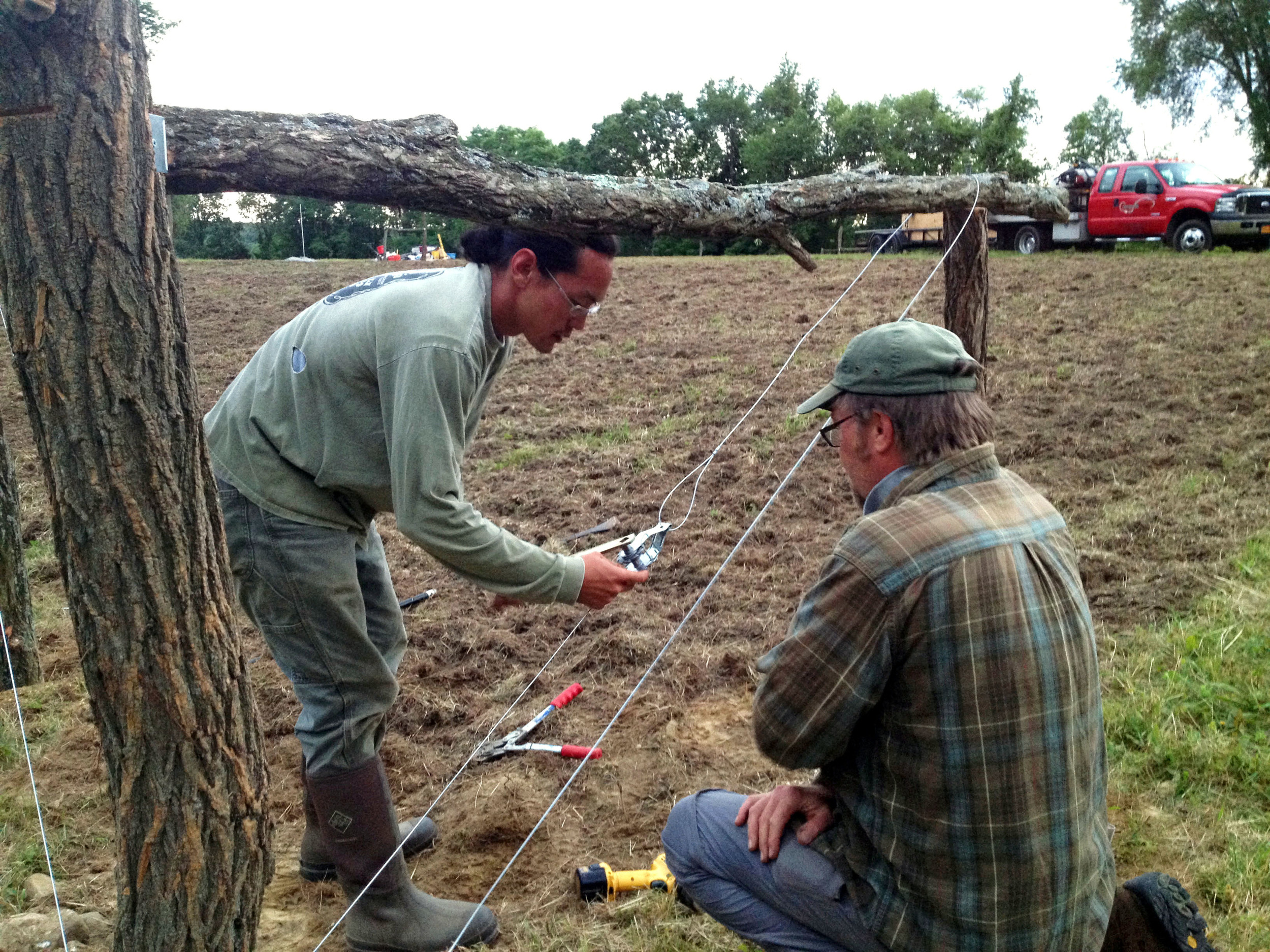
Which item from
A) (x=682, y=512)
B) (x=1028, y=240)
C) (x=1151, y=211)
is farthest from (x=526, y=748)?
(x=1028, y=240)

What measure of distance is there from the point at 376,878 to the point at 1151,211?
16908 mm

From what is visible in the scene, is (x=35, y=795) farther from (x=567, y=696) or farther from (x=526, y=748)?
(x=567, y=696)

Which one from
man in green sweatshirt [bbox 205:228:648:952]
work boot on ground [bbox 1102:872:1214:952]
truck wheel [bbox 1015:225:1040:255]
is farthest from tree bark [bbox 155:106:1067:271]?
truck wheel [bbox 1015:225:1040:255]

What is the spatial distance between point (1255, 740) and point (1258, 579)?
4.95ft

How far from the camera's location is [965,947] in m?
1.86

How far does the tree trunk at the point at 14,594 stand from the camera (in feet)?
14.6

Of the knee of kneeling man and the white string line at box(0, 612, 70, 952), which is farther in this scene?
the white string line at box(0, 612, 70, 952)

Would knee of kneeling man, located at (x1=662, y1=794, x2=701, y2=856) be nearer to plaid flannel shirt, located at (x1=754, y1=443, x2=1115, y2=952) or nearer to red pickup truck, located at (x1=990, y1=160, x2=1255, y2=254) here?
plaid flannel shirt, located at (x1=754, y1=443, x2=1115, y2=952)

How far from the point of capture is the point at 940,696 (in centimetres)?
182

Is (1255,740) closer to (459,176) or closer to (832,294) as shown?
(459,176)

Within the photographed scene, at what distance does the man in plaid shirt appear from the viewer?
1.80 meters

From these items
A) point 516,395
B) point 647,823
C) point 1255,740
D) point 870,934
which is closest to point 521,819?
point 647,823

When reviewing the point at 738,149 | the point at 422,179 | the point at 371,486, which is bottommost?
the point at 371,486

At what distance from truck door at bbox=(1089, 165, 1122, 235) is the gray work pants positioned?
16924 millimetres
